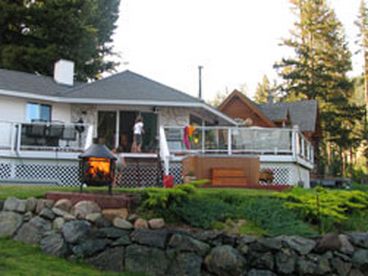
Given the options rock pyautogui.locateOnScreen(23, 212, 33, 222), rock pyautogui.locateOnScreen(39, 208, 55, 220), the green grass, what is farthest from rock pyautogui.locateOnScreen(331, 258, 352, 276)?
rock pyautogui.locateOnScreen(23, 212, 33, 222)

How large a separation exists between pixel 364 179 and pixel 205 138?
19.0m

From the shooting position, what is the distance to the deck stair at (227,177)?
993 cm

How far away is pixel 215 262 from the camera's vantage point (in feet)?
18.8

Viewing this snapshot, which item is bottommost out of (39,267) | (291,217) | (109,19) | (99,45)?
(39,267)

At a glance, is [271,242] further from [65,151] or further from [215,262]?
[65,151]

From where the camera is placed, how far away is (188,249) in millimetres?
5805

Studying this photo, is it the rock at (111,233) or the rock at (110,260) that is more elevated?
the rock at (111,233)

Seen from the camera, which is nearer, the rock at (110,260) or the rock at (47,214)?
the rock at (110,260)

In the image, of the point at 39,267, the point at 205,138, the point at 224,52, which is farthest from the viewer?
the point at 224,52

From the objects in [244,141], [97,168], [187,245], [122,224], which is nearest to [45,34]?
[244,141]

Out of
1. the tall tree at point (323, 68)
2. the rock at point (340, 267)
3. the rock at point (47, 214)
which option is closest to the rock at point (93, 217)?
the rock at point (47, 214)

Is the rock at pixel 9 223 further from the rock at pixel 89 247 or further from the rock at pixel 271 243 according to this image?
the rock at pixel 271 243

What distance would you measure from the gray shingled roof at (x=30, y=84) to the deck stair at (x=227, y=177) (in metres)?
7.52

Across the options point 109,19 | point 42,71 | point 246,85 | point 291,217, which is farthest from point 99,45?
point 246,85
